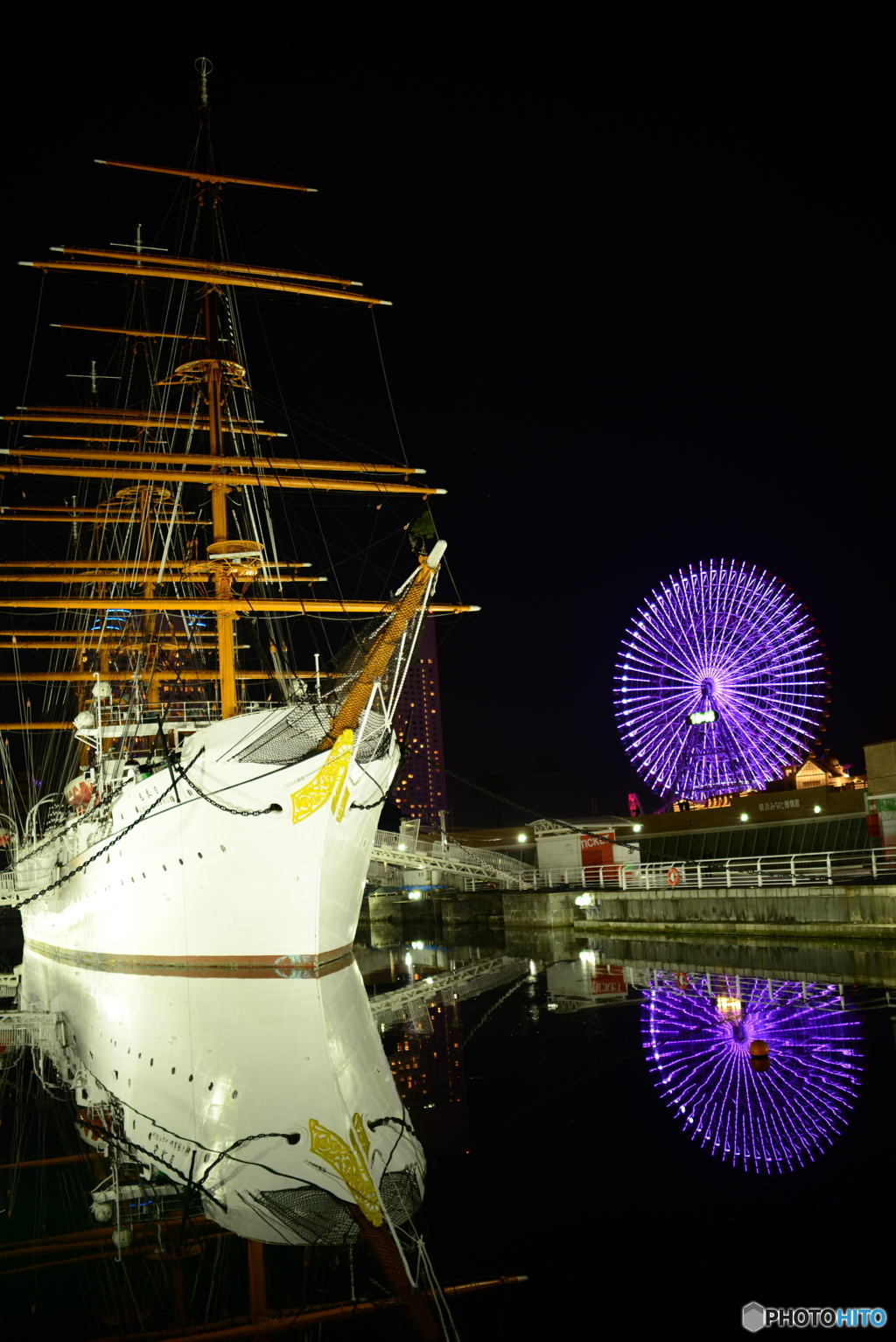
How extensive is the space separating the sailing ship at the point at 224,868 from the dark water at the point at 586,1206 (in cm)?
62

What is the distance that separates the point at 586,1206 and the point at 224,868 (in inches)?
629

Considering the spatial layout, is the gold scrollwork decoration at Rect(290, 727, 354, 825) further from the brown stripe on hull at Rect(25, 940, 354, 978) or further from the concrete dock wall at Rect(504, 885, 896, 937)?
the concrete dock wall at Rect(504, 885, 896, 937)

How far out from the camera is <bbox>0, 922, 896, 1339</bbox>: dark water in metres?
6.18

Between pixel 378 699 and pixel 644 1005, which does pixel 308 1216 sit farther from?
pixel 378 699

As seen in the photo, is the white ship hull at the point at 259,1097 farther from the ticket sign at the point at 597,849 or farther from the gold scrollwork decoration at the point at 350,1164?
the ticket sign at the point at 597,849

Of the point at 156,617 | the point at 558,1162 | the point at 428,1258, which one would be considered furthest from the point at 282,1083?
the point at 156,617

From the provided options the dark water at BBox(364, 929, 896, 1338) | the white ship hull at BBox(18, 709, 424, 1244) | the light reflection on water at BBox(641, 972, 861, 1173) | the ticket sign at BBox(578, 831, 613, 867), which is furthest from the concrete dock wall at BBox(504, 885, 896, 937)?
the dark water at BBox(364, 929, 896, 1338)

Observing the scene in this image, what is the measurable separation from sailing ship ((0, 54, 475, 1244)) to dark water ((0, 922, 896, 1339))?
24.3 inches

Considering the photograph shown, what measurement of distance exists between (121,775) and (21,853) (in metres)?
26.1

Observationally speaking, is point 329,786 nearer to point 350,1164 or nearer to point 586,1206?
point 350,1164

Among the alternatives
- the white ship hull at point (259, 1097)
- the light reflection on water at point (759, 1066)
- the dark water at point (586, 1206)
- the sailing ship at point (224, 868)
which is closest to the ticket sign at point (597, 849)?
the sailing ship at point (224, 868)

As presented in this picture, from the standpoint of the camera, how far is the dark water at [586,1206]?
20.3 ft

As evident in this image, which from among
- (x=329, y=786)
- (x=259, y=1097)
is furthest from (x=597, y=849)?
(x=259, y=1097)

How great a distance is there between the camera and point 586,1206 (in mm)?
7785
